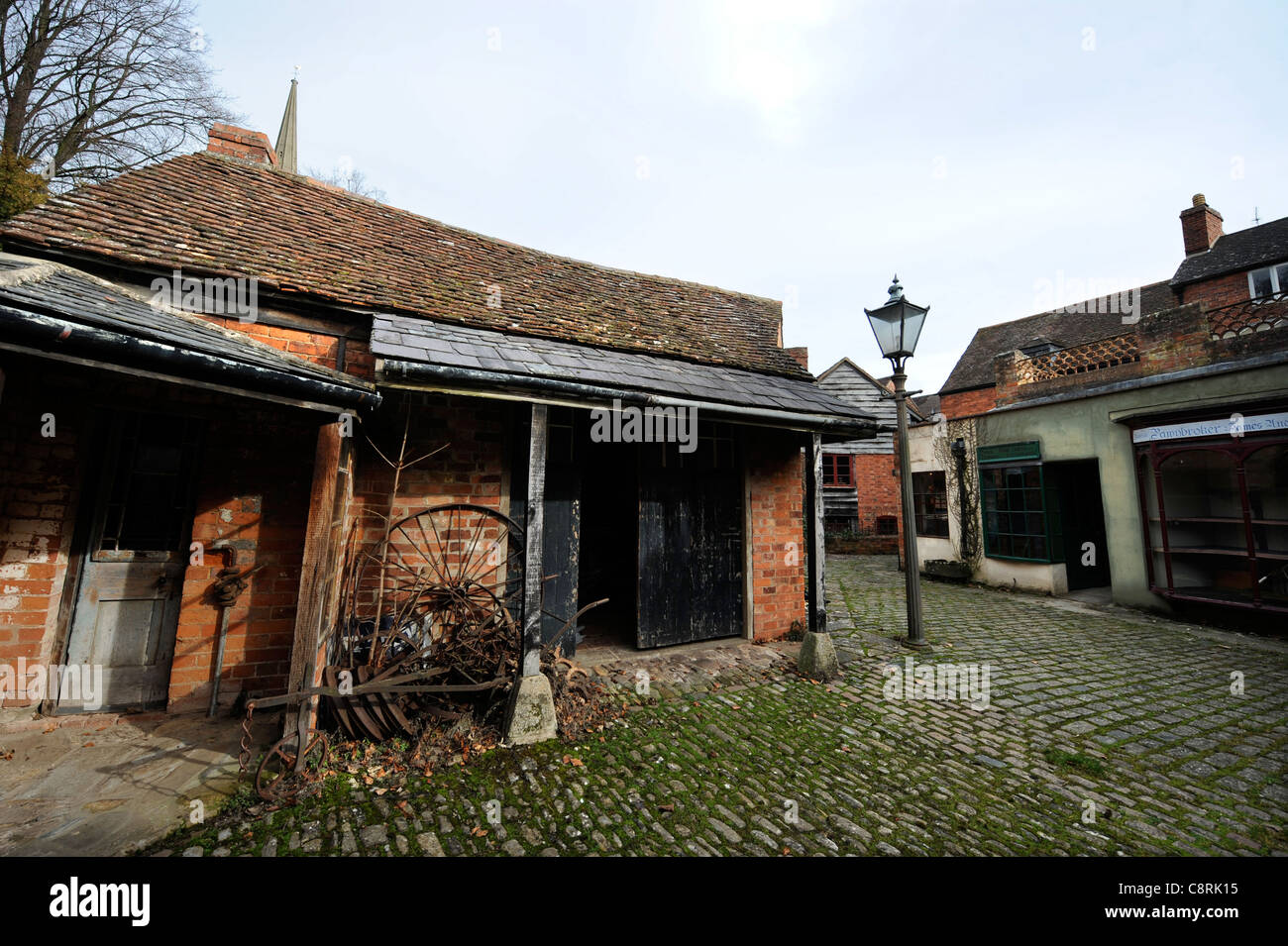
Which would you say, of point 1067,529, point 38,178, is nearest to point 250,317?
point 38,178

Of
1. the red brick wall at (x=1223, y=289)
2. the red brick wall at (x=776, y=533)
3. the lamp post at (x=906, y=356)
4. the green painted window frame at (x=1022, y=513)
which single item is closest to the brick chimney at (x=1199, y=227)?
the red brick wall at (x=1223, y=289)

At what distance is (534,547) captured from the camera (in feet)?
12.3

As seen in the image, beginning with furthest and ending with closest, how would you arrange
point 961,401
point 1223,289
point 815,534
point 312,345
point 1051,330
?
point 1051,330 → point 961,401 → point 1223,289 → point 815,534 → point 312,345

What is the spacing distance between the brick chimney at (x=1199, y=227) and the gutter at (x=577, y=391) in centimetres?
1749

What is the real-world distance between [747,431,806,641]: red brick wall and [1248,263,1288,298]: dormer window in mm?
15034

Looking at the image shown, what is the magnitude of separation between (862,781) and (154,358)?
4.89m

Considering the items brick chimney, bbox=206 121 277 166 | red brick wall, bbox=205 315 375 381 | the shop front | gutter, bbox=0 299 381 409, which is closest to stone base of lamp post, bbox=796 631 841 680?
gutter, bbox=0 299 381 409

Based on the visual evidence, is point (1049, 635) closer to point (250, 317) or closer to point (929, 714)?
point (929, 714)

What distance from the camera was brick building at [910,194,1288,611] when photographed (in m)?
6.88

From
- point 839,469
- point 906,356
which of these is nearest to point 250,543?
point 906,356

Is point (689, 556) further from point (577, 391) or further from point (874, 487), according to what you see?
point (874, 487)

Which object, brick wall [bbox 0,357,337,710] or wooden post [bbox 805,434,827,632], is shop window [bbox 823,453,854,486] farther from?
brick wall [bbox 0,357,337,710]

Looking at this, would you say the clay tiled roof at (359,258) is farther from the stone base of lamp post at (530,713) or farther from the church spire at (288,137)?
the church spire at (288,137)
